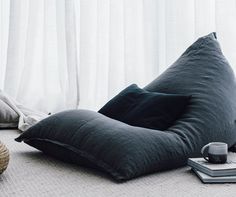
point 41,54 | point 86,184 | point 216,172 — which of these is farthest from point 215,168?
point 41,54

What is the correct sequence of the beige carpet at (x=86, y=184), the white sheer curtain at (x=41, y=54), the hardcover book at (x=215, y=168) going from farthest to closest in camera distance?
the white sheer curtain at (x=41, y=54) → the hardcover book at (x=215, y=168) → the beige carpet at (x=86, y=184)

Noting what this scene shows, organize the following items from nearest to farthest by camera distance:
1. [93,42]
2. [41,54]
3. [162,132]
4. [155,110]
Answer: [162,132] < [155,110] < [93,42] < [41,54]

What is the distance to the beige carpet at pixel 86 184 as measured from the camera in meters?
0.95

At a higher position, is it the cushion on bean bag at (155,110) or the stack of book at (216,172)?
the cushion on bean bag at (155,110)

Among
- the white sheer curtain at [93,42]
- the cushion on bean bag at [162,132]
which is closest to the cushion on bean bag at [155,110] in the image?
the cushion on bean bag at [162,132]

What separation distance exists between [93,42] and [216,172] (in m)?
1.63

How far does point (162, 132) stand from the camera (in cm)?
123

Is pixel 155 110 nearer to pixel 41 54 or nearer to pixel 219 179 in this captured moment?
pixel 219 179

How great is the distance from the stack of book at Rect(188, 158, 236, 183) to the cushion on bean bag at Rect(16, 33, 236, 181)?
0.36 feet

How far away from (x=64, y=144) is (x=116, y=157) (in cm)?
22

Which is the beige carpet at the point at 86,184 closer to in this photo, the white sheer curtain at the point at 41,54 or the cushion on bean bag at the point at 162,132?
the cushion on bean bag at the point at 162,132

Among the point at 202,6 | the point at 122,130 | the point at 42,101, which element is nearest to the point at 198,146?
the point at 122,130

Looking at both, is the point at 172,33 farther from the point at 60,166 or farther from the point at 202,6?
the point at 60,166

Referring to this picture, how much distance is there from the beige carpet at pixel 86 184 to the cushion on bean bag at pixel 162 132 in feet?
0.11
